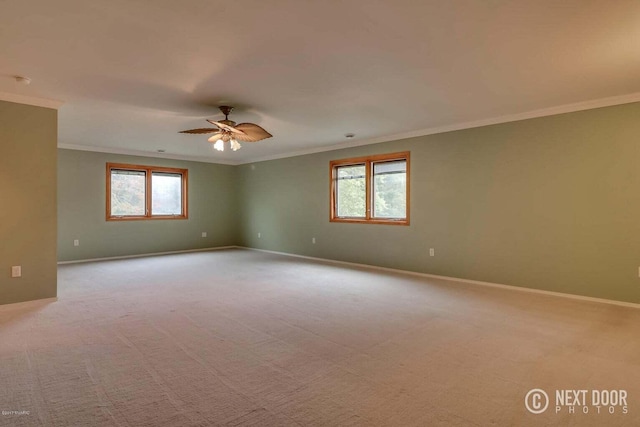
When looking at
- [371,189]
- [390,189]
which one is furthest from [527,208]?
[371,189]

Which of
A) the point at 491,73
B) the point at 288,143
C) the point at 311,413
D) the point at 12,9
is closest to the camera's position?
the point at 311,413

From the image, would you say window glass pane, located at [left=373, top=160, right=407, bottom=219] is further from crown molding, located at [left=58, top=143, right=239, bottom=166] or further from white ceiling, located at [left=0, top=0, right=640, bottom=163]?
crown molding, located at [left=58, top=143, right=239, bottom=166]

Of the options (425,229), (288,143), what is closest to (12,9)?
(288,143)

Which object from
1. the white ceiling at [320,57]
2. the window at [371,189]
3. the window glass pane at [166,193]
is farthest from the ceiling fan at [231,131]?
the window glass pane at [166,193]

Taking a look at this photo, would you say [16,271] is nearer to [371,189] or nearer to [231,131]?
[231,131]

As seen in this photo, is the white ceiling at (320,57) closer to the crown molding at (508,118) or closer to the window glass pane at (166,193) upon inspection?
the crown molding at (508,118)

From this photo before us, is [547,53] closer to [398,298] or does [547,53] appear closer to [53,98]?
[398,298]

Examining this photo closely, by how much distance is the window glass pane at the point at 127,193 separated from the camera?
24.7 ft

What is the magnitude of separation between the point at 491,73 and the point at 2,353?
15.5 ft

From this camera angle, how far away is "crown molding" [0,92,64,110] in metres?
3.80

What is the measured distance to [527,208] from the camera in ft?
15.2

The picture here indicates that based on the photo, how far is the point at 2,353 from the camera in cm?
266
